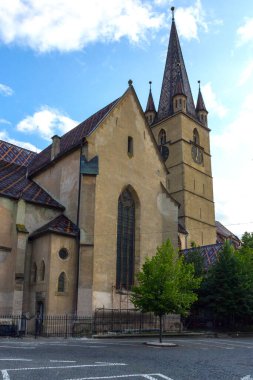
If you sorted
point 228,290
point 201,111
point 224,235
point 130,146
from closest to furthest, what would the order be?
point 228,290
point 130,146
point 201,111
point 224,235

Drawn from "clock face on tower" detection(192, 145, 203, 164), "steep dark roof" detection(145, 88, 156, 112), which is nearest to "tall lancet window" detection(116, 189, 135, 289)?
"clock face on tower" detection(192, 145, 203, 164)

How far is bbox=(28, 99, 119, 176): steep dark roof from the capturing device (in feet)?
95.6

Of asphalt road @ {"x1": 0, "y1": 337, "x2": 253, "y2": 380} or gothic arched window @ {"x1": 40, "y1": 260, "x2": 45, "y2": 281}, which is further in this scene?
gothic arched window @ {"x1": 40, "y1": 260, "x2": 45, "y2": 281}

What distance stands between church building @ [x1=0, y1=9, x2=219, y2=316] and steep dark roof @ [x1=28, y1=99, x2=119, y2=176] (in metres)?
0.11

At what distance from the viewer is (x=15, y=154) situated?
35.0 meters

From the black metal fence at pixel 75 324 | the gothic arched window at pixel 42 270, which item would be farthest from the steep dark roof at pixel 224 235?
the gothic arched window at pixel 42 270

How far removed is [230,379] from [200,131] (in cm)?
4753

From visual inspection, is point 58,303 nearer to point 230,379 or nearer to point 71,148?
point 71,148

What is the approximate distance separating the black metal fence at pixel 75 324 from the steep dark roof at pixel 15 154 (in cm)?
1450

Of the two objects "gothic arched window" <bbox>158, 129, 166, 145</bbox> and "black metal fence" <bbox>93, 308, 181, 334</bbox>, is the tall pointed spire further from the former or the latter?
"black metal fence" <bbox>93, 308, 181, 334</bbox>

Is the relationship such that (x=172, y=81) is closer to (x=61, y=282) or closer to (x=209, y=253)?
(x=209, y=253)

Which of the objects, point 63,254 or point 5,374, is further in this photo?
point 63,254

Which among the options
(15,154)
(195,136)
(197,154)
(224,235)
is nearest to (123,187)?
(15,154)

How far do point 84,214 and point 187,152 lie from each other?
90.5 ft
